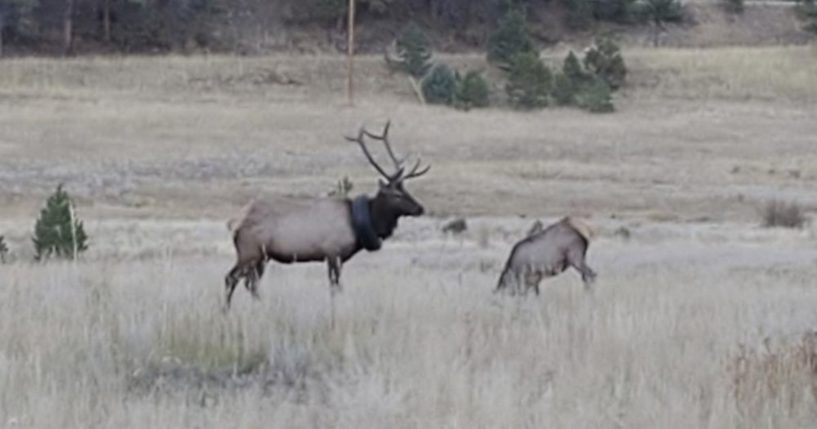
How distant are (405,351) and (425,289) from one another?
13.1 ft

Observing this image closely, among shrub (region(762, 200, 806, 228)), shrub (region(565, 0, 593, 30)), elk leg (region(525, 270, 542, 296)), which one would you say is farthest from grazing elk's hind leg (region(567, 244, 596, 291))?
shrub (region(565, 0, 593, 30))

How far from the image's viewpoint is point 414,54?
6962cm

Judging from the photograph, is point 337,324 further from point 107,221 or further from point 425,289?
point 107,221

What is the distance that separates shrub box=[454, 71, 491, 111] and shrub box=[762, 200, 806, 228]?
2777 cm

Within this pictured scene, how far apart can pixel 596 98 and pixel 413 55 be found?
894 cm

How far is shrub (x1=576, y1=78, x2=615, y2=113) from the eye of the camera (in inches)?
2571

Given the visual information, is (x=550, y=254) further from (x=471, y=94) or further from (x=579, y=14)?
(x=579, y=14)

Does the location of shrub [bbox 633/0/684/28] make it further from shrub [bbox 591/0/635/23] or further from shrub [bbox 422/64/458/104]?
shrub [bbox 422/64/458/104]

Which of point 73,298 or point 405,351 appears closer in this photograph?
point 405,351

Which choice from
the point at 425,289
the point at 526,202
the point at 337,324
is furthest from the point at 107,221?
the point at 337,324

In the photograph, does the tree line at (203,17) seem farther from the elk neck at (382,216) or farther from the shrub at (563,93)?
the elk neck at (382,216)

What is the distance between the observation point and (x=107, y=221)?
36219 millimetres

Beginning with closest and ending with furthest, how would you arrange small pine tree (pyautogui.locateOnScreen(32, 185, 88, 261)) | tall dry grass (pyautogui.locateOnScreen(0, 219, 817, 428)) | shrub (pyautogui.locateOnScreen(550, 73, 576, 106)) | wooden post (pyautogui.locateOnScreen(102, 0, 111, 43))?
tall dry grass (pyautogui.locateOnScreen(0, 219, 817, 428)) → small pine tree (pyautogui.locateOnScreen(32, 185, 88, 261)) → shrub (pyautogui.locateOnScreen(550, 73, 576, 106)) → wooden post (pyautogui.locateOnScreen(102, 0, 111, 43))

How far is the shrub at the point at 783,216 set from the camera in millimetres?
34750
